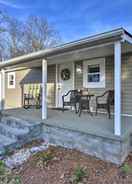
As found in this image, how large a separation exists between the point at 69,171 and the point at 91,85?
389 cm

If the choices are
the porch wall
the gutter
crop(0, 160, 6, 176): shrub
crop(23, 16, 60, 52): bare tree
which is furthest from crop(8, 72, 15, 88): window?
crop(0, 160, 6, 176): shrub

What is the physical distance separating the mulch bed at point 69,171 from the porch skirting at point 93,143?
0.43 ft

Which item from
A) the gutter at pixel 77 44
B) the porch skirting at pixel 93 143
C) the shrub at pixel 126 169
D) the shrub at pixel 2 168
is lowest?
the shrub at pixel 2 168

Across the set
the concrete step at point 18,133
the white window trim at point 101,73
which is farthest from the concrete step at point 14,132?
the white window trim at point 101,73

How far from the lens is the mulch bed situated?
3.14 metres

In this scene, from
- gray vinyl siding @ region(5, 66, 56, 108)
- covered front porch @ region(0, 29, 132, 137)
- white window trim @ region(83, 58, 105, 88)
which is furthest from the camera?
gray vinyl siding @ region(5, 66, 56, 108)

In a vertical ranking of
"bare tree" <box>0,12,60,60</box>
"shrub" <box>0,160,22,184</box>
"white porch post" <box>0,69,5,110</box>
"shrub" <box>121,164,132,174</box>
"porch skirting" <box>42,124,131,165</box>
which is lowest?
"shrub" <box>0,160,22,184</box>

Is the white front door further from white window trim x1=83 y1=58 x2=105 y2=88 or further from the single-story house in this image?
white window trim x1=83 y1=58 x2=105 y2=88

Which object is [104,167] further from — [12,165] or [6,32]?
[6,32]

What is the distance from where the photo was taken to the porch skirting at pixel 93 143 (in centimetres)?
348

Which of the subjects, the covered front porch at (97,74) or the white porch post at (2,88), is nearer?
the covered front porch at (97,74)

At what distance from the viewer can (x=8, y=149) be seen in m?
4.27

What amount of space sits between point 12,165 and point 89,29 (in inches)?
533

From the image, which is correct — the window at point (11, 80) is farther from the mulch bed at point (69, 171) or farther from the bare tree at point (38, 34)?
the mulch bed at point (69, 171)
